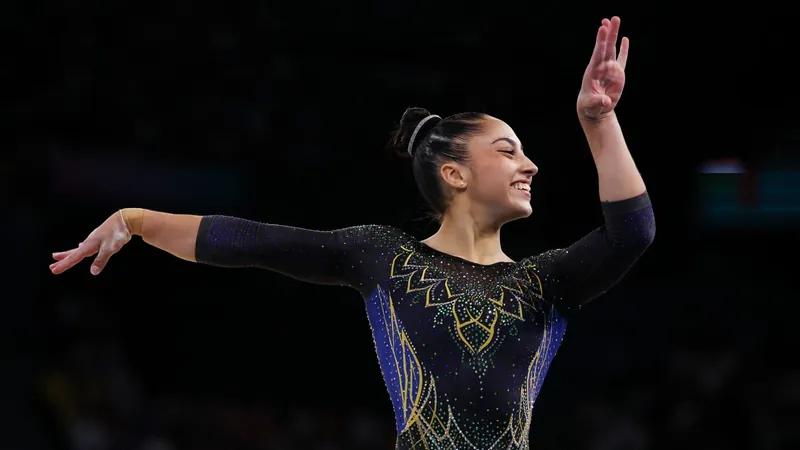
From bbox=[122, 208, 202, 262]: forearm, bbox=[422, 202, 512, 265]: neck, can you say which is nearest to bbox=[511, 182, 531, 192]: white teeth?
bbox=[422, 202, 512, 265]: neck

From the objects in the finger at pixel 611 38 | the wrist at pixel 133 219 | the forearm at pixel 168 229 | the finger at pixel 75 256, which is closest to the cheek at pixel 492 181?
the finger at pixel 611 38

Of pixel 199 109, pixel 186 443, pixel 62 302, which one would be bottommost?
pixel 186 443

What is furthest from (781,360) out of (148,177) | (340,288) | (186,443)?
(148,177)

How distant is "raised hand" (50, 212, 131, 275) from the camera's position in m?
2.27

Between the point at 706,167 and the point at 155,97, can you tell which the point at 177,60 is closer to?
the point at 155,97

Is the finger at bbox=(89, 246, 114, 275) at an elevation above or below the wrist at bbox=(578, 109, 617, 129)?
below

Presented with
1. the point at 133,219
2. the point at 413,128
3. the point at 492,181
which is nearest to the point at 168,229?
the point at 133,219

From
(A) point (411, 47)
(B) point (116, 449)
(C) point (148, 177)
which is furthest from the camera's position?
(A) point (411, 47)

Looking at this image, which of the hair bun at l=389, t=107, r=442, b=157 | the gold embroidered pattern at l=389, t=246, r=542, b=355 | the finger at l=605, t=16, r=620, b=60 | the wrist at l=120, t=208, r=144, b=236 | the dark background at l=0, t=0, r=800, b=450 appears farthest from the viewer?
the dark background at l=0, t=0, r=800, b=450

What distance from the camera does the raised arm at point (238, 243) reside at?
2.30 metres

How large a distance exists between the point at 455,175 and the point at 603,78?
48 cm

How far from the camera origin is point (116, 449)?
536cm

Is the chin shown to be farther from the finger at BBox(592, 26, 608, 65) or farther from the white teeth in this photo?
the finger at BBox(592, 26, 608, 65)

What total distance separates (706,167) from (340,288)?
239cm
